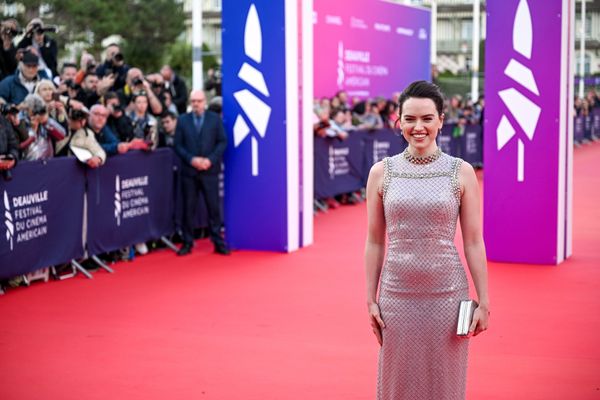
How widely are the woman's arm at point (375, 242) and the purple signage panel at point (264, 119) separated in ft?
26.2

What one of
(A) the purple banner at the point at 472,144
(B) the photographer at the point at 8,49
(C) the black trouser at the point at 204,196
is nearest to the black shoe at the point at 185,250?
(C) the black trouser at the point at 204,196

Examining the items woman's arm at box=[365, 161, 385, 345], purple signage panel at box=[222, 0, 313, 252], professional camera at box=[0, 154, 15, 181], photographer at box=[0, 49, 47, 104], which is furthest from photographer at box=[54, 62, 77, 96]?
woman's arm at box=[365, 161, 385, 345]

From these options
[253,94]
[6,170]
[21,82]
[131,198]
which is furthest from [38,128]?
[253,94]

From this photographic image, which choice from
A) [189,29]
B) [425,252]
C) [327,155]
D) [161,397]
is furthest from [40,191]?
[189,29]

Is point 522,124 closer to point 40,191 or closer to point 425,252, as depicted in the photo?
point 40,191

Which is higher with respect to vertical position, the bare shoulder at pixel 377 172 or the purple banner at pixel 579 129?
the bare shoulder at pixel 377 172

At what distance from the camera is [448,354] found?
4.70 metres

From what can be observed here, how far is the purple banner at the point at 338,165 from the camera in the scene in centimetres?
1745

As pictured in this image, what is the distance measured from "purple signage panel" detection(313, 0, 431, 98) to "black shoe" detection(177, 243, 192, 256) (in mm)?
9243

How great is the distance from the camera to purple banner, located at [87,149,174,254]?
1146cm

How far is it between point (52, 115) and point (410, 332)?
7.62 m

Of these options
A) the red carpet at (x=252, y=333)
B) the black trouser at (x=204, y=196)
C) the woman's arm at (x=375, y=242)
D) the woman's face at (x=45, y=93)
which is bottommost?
the red carpet at (x=252, y=333)

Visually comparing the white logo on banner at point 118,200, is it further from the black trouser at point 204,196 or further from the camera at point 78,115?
the black trouser at point 204,196

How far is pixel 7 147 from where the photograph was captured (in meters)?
10.1
